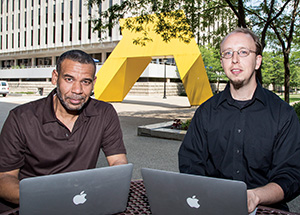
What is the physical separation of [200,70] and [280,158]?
17.3 m

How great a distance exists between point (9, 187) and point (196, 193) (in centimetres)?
122

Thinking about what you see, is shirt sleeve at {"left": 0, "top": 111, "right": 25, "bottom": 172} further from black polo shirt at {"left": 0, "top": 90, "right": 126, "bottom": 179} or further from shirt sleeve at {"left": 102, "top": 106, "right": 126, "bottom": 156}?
shirt sleeve at {"left": 102, "top": 106, "right": 126, "bottom": 156}

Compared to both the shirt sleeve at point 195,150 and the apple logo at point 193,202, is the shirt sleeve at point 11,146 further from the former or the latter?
the apple logo at point 193,202

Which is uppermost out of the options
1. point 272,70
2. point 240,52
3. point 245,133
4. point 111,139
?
point 272,70

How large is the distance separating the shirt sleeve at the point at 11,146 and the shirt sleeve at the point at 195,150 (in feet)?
3.66

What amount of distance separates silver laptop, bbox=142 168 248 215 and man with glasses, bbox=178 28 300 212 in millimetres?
673

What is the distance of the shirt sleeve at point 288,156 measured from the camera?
6.19 ft

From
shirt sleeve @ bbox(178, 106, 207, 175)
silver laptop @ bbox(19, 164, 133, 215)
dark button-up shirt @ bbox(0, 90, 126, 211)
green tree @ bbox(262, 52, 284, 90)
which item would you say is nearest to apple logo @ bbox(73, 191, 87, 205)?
silver laptop @ bbox(19, 164, 133, 215)

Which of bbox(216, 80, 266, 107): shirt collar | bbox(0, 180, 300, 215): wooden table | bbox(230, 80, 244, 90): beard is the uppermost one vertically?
bbox(230, 80, 244, 90): beard

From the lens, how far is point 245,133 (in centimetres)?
209

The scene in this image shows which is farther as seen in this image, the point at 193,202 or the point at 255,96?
the point at 255,96

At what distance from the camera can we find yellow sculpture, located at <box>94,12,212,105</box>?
18656 mm

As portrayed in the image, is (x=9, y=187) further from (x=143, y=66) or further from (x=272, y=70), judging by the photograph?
(x=272, y=70)

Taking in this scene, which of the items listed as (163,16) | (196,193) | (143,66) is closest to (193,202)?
(196,193)
